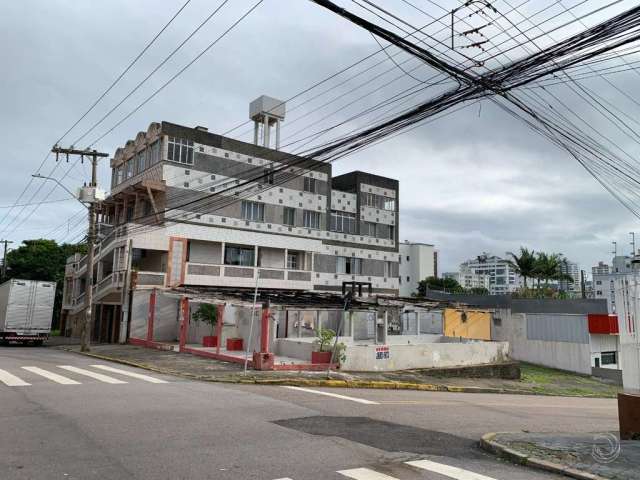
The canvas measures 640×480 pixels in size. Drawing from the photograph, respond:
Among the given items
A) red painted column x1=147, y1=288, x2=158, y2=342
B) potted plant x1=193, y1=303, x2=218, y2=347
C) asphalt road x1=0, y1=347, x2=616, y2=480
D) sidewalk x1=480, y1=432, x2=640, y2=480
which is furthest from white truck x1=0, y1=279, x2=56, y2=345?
sidewalk x1=480, y1=432, x2=640, y2=480

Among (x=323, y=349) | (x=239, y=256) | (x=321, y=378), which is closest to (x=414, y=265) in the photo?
(x=239, y=256)

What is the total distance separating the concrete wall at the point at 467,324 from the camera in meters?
36.7

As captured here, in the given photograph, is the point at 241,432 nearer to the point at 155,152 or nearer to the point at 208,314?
the point at 208,314

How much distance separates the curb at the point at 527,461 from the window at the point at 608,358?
31.1 meters

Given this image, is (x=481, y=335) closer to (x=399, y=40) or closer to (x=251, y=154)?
(x=251, y=154)

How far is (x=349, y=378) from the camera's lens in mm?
18406

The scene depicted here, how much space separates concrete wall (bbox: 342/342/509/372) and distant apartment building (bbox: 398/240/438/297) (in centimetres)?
5904

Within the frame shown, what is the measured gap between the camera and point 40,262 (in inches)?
2249

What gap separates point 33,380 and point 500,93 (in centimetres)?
1381

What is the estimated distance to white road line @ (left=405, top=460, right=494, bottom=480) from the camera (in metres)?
6.36

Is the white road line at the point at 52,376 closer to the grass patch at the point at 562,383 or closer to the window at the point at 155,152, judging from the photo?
the grass patch at the point at 562,383

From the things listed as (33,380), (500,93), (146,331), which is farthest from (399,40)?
(146,331)

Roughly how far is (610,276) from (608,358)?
652 inches

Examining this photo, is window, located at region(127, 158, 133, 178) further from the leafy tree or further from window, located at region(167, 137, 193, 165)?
the leafy tree
